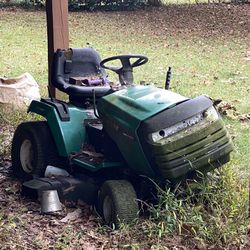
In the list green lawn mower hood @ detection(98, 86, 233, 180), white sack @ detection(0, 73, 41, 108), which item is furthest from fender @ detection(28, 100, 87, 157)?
white sack @ detection(0, 73, 41, 108)

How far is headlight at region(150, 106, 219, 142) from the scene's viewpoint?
3633mm

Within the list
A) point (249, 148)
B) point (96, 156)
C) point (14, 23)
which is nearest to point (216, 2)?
point (14, 23)

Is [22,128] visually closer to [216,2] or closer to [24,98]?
[24,98]

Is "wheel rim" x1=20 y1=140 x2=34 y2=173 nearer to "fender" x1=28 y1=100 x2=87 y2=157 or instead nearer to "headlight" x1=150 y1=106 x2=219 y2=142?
"fender" x1=28 y1=100 x2=87 y2=157

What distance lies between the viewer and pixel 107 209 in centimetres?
388

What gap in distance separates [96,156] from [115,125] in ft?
1.23

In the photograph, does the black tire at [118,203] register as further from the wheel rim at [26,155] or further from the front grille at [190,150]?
the wheel rim at [26,155]

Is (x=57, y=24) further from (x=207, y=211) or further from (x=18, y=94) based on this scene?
(x=207, y=211)

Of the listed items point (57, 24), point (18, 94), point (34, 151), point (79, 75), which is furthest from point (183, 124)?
point (18, 94)

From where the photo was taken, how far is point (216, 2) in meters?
17.7

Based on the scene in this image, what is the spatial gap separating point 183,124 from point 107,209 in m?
0.73

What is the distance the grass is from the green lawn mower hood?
19cm

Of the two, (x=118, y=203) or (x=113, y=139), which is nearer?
(x=118, y=203)

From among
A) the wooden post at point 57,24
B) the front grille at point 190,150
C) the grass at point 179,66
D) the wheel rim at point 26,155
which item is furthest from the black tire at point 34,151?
the wooden post at point 57,24
